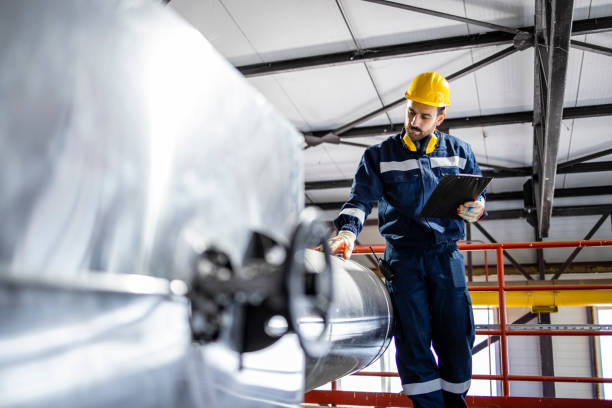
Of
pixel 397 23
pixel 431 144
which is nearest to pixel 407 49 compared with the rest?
pixel 397 23

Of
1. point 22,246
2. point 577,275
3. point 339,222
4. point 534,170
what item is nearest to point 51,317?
point 22,246

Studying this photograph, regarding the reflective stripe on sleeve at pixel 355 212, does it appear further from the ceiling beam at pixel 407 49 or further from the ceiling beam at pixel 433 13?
the ceiling beam at pixel 407 49

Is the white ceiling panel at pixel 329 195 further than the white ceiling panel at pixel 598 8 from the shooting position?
Yes

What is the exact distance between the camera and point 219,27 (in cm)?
448

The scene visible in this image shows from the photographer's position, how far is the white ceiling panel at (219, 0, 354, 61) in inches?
165

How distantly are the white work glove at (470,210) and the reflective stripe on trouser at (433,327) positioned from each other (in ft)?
0.56

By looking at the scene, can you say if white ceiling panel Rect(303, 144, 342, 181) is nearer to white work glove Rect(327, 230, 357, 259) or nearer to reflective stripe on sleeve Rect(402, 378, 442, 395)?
reflective stripe on sleeve Rect(402, 378, 442, 395)

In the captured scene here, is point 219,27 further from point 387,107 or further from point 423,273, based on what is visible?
point 423,273

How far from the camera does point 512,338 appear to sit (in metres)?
10.0

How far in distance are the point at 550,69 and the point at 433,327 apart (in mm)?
2343

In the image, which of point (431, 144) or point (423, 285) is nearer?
point (423, 285)

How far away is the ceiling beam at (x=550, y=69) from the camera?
3.15 metres

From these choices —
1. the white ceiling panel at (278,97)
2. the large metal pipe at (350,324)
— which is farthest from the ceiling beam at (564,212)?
the large metal pipe at (350,324)

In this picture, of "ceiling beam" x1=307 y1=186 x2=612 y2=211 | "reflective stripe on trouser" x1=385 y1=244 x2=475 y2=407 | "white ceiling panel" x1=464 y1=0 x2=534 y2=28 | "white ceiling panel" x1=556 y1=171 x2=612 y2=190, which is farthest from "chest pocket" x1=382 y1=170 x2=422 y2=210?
"ceiling beam" x1=307 y1=186 x2=612 y2=211
